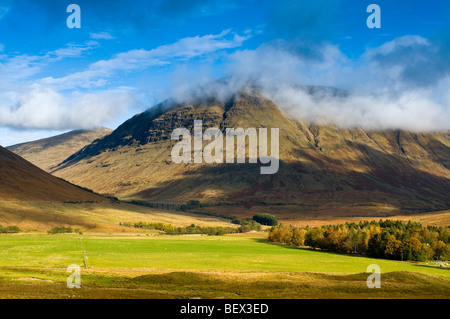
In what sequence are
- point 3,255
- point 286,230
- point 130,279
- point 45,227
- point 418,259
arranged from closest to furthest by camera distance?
1. point 130,279
2. point 3,255
3. point 418,259
4. point 286,230
5. point 45,227

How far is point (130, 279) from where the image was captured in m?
60.3

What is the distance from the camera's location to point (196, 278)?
6059 cm
